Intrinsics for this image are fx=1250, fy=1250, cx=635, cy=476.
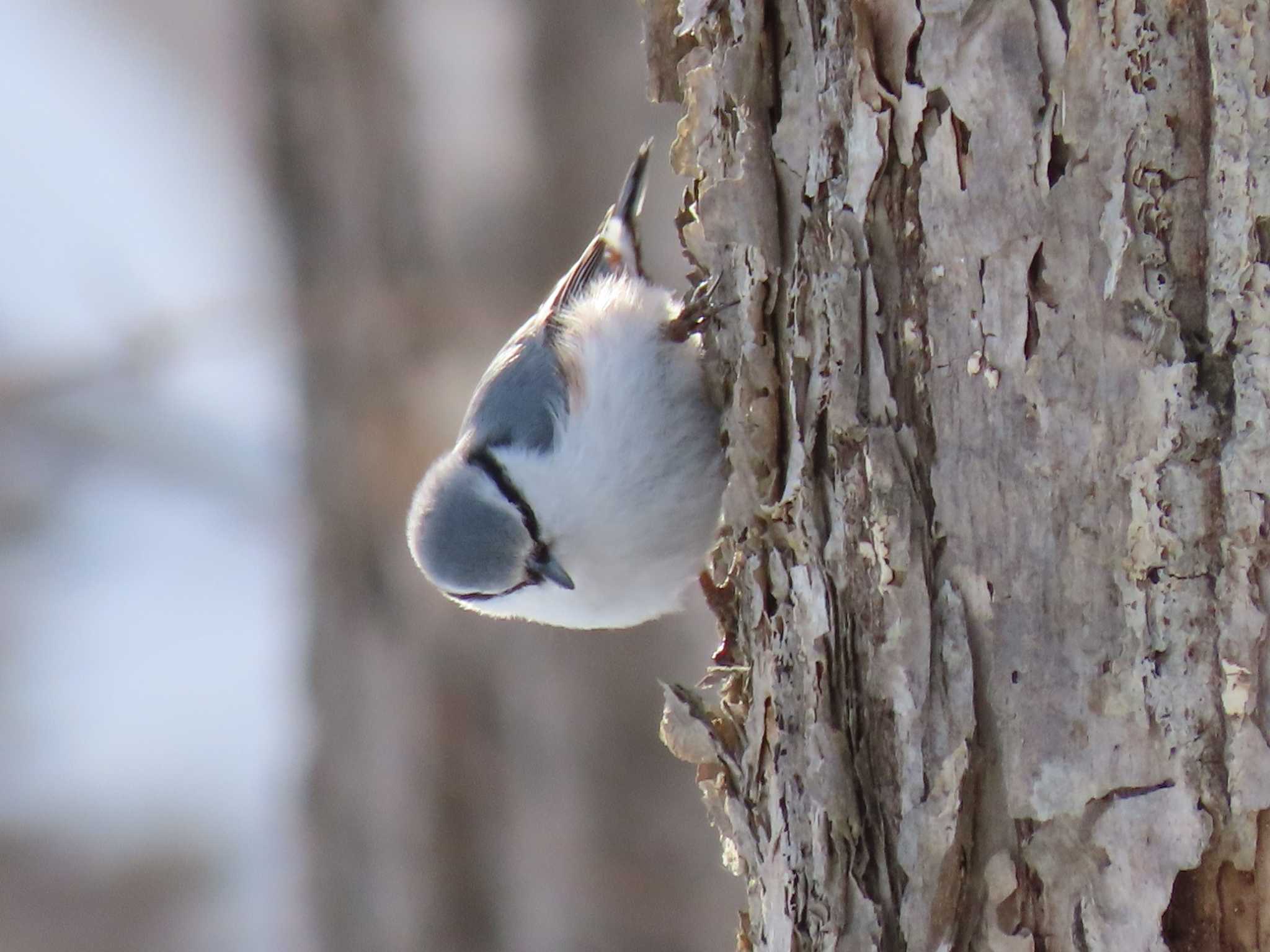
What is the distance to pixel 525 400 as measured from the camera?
1726mm

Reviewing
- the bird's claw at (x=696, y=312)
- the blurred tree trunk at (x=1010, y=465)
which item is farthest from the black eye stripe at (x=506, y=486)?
the blurred tree trunk at (x=1010, y=465)

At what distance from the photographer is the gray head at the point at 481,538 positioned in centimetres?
165

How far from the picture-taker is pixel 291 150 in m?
2.90

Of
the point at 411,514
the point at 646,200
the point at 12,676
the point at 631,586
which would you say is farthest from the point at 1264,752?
the point at 12,676

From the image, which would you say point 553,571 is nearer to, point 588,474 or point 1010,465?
point 588,474

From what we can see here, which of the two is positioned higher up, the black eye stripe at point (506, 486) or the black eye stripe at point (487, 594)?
the black eye stripe at point (506, 486)

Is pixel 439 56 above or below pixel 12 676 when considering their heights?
above

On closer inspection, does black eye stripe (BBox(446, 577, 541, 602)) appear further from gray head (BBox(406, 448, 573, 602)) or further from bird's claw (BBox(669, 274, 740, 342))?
bird's claw (BBox(669, 274, 740, 342))

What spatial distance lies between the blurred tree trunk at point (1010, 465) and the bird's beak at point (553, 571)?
1.63 feet

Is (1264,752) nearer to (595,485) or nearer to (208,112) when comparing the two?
(595,485)

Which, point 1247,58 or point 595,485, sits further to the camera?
point 595,485

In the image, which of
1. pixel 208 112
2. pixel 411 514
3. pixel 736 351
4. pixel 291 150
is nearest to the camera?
pixel 736 351

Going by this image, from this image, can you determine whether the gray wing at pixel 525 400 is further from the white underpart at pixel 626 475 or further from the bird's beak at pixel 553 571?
the bird's beak at pixel 553 571

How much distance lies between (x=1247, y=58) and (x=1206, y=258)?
13 cm
